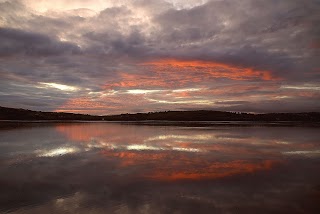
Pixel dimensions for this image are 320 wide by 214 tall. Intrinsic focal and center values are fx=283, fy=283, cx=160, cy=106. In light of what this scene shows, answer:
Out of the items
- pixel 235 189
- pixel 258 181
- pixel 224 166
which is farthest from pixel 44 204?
pixel 224 166

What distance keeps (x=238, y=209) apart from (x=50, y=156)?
13.9 m

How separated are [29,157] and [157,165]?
8583 mm

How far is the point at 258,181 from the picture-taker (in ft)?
42.7

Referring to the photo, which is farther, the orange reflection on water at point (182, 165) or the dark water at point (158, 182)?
the orange reflection on water at point (182, 165)

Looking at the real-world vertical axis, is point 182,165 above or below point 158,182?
above

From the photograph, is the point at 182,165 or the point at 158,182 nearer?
the point at 158,182

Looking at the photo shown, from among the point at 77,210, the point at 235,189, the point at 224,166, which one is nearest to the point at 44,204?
the point at 77,210

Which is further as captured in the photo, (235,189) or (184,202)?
(235,189)

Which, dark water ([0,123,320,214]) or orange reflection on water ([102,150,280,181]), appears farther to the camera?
orange reflection on water ([102,150,280,181])

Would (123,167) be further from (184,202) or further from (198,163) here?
(184,202)

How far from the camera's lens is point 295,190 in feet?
37.8

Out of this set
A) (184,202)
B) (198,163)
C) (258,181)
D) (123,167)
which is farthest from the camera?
(198,163)

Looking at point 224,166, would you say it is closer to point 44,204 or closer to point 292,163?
point 292,163

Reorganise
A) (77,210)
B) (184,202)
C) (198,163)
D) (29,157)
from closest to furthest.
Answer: (77,210), (184,202), (198,163), (29,157)
